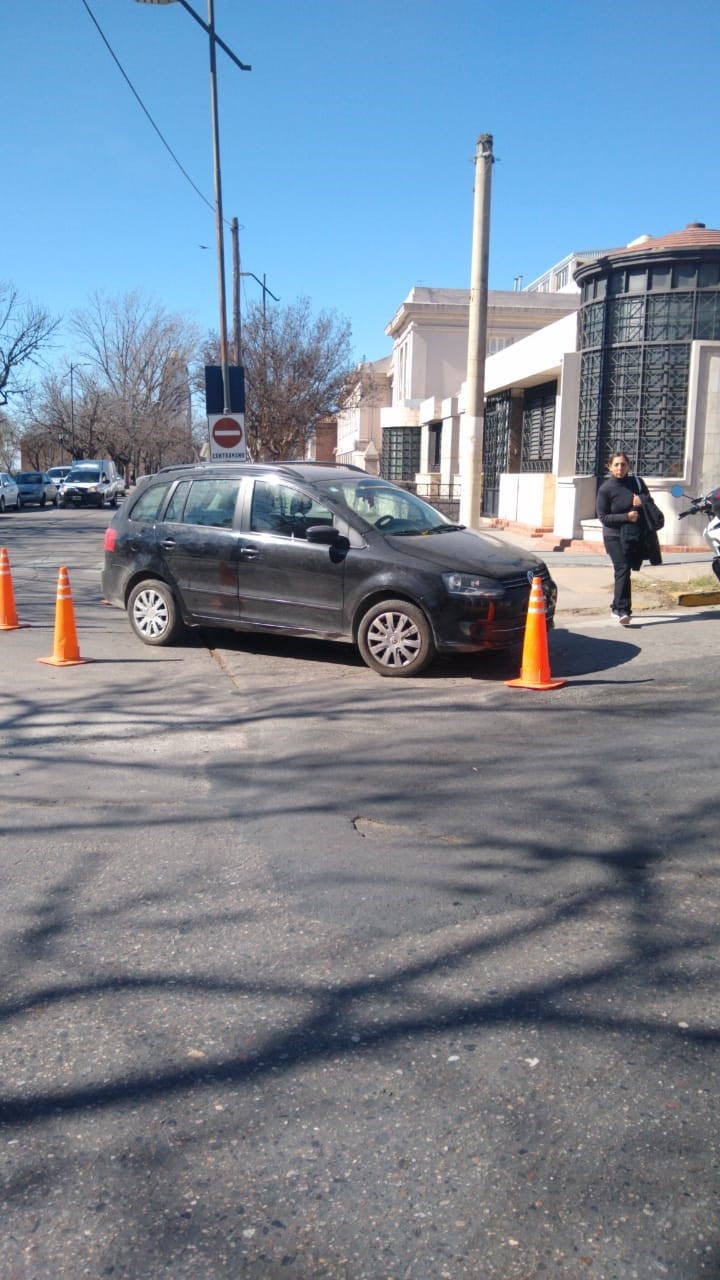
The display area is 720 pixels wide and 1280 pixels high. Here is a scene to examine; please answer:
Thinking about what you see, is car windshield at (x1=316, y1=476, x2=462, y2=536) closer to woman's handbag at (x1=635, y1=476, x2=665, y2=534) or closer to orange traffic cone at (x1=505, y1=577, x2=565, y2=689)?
orange traffic cone at (x1=505, y1=577, x2=565, y2=689)

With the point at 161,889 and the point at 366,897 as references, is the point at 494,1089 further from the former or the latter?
the point at 161,889

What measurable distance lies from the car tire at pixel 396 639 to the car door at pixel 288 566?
309mm

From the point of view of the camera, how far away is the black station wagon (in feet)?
27.4

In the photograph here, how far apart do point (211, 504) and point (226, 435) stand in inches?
266

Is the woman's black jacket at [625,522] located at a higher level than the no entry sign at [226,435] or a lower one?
lower

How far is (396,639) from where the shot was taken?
28.0 feet

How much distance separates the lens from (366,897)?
14.1ft

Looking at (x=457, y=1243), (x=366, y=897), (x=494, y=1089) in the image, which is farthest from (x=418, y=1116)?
(x=366, y=897)

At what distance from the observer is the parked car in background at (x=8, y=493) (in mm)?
41331

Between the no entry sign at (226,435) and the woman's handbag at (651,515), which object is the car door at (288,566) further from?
the no entry sign at (226,435)

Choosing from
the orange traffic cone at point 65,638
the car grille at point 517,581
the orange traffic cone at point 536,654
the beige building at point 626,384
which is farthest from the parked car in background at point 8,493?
the orange traffic cone at point 536,654

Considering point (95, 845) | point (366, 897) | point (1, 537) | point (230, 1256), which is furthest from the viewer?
point (1, 537)

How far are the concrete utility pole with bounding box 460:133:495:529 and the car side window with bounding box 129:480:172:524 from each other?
565 centimetres

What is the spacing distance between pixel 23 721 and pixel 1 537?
770 inches
